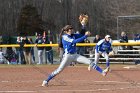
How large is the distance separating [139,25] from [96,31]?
501 cm

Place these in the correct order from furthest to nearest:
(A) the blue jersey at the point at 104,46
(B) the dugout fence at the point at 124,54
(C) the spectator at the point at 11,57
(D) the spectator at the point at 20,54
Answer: (C) the spectator at the point at 11,57
(D) the spectator at the point at 20,54
(B) the dugout fence at the point at 124,54
(A) the blue jersey at the point at 104,46

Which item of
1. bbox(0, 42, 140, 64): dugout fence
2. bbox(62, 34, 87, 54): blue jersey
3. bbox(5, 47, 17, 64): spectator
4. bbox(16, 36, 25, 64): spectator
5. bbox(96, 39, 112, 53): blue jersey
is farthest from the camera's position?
bbox(5, 47, 17, 64): spectator

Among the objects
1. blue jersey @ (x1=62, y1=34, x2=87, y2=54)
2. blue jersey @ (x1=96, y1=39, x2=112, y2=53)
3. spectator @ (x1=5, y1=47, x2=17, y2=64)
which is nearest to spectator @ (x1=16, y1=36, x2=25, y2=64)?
spectator @ (x1=5, y1=47, x2=17, y2=64)

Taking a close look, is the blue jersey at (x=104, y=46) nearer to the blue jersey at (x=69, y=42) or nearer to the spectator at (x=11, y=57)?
the blue jersey at (x=69, y=42)

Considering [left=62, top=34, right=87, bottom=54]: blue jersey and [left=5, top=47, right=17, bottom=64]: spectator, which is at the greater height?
[left=62, top=34, right=87, bottom=54]: blue jersey

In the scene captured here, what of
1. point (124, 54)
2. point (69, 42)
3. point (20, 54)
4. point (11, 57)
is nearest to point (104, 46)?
point (124, 54)

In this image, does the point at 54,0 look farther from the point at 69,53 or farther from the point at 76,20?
the point at 69,53

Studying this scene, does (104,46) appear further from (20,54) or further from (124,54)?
(20,54)

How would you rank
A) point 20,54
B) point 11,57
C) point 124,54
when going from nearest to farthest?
point 124,54, point 20,54, point 11,57

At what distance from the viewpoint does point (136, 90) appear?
510 inches

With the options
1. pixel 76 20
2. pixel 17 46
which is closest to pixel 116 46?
pixel 17 46

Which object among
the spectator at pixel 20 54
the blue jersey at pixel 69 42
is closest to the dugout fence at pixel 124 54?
the spectator at pixel 20 54

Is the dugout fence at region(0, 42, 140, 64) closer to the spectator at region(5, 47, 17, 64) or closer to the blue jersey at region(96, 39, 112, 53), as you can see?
the spectator at region(5, 47, 17, 64)

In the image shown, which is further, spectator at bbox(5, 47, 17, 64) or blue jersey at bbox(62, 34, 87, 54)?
spectator at bbox(5, 47, 17, 64)
